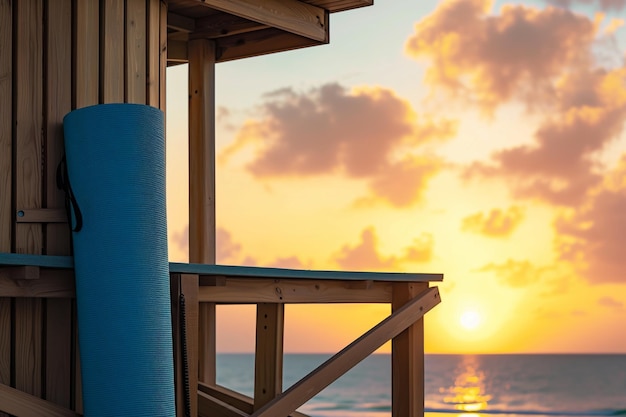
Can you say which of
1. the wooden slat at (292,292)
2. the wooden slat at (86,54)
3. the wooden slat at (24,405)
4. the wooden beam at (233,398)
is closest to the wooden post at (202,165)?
the wooden beam at (233,398)

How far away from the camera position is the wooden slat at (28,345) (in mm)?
5383

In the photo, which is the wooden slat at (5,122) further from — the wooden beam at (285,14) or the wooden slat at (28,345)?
the wooden beam at (285,14)

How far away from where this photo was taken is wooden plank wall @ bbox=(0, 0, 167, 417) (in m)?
5.43

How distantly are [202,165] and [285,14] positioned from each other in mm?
1440

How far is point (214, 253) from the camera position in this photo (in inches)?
316

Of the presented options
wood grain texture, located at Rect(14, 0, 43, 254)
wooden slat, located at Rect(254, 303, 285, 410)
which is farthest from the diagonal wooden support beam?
wood grain texture, located at Rect(14, 0, 43, 254)

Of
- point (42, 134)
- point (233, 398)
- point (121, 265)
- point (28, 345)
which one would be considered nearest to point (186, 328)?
point (121, 265)

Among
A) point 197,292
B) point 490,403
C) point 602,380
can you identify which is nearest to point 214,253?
point 197,292

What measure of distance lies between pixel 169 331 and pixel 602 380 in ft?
117

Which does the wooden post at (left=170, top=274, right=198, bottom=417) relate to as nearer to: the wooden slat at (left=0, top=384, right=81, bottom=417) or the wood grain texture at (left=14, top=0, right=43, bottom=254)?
the wooden slat at (left=0, top=384, right=81, bottom=417)

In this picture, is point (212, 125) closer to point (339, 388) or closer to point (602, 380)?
point (339, 388)

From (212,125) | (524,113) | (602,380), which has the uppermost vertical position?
(524,113)

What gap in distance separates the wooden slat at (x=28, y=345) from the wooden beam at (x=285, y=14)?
7.38 ft

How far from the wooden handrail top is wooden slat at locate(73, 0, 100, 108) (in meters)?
0.95
